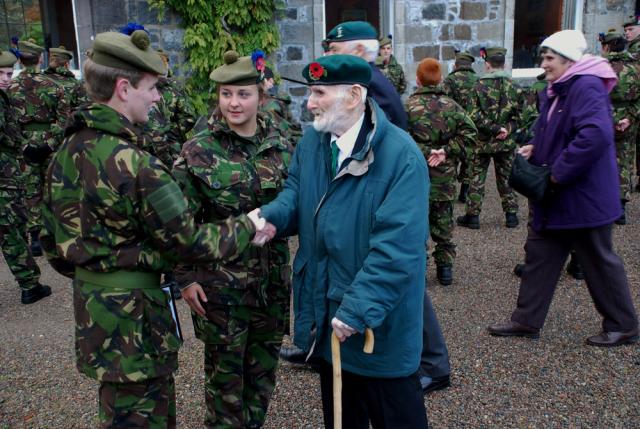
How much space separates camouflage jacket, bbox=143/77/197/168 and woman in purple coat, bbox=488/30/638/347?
331cm

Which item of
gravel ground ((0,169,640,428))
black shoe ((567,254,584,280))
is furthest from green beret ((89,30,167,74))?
black shoe ((567,254,584,280))

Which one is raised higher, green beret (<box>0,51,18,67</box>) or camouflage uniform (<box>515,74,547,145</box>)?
green beret (<box>0,51,18,67</box>)

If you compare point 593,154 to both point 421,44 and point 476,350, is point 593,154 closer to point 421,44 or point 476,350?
point 476,350

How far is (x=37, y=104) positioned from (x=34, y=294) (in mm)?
2343

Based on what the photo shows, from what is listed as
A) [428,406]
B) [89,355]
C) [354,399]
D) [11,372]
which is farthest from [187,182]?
[11,372]

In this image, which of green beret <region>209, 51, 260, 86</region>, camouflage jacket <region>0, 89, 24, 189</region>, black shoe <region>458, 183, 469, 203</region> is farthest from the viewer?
black shoe <region>458, 183, 469, 203</region>

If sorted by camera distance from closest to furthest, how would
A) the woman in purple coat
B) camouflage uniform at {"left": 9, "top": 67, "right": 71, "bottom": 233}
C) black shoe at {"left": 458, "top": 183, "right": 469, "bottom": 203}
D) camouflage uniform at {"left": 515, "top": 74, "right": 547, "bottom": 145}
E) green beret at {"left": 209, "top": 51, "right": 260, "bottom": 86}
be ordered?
green beret at {"left": 209, "top": 51, "right": 260, "bottom": 86} → the woman in purple coat → camouflage uniform at {"left": 9, "top": 67, "right": 71, "bottom": 233} → camouflage uniform at {"left": 515, "top": 74, "right": 547, "bottom": 145} → black shoe at {"left": 458, "top": 183, "right": 469, "bottom": 203}

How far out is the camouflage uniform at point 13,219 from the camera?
5523 mm

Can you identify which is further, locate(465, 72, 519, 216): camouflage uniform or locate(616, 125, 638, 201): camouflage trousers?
locate(465, 72, 519, 216): camouflage uniform

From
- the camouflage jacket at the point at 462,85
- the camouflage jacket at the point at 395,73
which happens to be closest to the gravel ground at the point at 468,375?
the camouflage jacket at the point at 462,85

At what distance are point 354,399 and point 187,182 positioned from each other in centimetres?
128

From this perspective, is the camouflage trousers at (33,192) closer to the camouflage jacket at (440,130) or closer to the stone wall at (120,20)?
the stone wall at (120,20)

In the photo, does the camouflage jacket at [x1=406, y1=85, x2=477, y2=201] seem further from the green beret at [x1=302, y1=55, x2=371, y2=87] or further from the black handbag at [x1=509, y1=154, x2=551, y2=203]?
the green beret at [x1=302, y1=55, x2=371, y2=87]

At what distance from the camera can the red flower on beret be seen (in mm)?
2385
